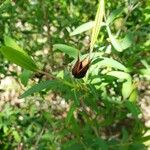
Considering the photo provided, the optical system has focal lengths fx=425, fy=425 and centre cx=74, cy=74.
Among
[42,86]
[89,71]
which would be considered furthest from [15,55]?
[89,71]

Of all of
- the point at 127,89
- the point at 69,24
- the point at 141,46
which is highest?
the point at 69,24

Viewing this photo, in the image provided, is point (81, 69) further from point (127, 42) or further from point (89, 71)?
point (127, 42)

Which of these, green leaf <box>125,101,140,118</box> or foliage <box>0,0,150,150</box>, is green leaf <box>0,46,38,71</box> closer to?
foliage <box>0,0,150,150</box>

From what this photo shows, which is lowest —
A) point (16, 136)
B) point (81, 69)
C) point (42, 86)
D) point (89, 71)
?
point (81, 69)

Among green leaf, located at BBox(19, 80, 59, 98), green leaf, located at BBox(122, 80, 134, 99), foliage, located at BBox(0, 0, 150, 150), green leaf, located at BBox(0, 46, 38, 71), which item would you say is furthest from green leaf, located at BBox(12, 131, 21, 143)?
green leaf, located at BBox(0, 46, 38, 71)

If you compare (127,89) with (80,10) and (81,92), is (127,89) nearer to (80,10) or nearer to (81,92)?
(81,92)

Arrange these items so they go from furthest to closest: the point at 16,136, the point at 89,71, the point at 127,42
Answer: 1. the point at 16,136
2. the point at 127,42
3. the point at 89,71

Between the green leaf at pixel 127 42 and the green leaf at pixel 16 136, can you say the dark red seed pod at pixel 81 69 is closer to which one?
the green leaf at pixel 127 42

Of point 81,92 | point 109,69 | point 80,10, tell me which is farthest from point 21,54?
point 80,10

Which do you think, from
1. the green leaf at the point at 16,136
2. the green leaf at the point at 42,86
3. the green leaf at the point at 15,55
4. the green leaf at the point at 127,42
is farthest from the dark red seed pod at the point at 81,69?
the green leaf at the point at 16,136
